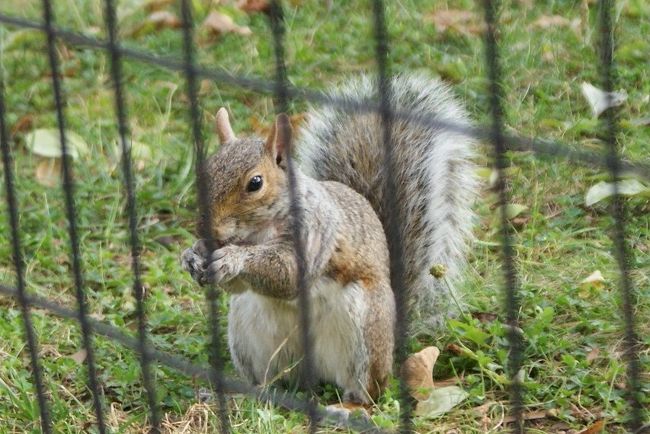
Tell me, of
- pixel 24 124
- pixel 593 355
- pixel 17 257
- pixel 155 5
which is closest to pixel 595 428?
pixel 593 355

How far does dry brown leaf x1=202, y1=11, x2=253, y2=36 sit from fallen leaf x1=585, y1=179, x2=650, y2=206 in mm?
1463

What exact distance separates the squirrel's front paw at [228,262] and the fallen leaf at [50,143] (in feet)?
4.16

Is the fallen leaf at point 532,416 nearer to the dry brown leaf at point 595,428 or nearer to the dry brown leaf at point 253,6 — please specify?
the dry brown leaf at point 595,428

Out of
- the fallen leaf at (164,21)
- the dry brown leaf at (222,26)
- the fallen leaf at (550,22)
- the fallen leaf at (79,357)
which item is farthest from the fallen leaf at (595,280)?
the fallen leaf at (164,21)

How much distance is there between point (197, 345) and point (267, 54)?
143cm

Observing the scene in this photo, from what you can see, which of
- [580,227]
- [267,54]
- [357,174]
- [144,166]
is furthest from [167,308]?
[267,54]

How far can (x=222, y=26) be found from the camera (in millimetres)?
3863

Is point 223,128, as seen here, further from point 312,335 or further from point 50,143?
point 50,143

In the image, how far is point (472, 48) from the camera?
140 inches

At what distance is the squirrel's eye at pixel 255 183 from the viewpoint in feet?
7.11

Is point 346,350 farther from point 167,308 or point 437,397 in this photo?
point 167,308

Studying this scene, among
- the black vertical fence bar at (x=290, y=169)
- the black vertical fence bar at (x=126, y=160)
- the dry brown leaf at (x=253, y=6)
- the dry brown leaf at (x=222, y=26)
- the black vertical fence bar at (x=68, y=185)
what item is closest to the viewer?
the black vertical fence bar at (x=290, y=169)

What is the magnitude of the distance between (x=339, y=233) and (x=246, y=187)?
24 cm

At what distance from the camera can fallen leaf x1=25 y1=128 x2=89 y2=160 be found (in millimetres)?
3361
